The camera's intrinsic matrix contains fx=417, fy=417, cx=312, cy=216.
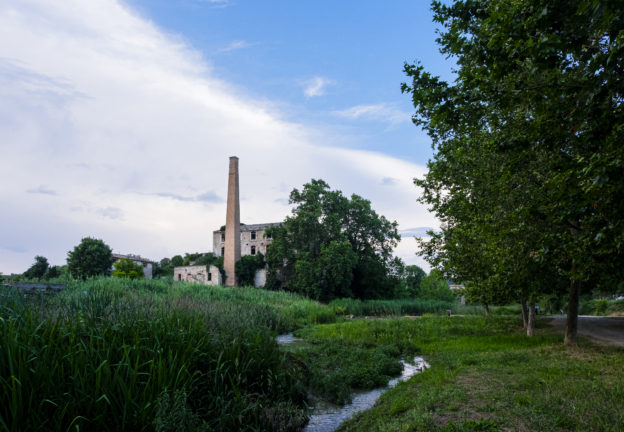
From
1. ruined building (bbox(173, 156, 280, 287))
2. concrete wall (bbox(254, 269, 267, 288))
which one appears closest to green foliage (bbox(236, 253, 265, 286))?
concrete wall (bbox(254, 269, 267, 288))

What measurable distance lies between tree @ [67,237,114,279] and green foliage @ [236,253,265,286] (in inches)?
801

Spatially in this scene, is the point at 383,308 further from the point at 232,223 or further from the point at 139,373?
the point at 139,373

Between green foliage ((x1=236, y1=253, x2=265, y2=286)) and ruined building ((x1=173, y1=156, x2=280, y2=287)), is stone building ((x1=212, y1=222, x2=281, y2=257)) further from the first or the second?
green foliage ((x1=236, y1=253, x2=265, y2=286))

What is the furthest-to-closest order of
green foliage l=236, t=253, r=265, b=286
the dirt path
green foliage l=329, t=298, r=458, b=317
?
green foliage l=236, t=253, r=265, b=286 → green foliage l=329, t=298, r=458, b=317 → the dirt path

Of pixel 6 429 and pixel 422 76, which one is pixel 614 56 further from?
pixel 6 429

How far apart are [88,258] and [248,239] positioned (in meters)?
21.7

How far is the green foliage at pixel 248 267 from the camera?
50.0m

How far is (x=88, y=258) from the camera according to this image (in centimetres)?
5634

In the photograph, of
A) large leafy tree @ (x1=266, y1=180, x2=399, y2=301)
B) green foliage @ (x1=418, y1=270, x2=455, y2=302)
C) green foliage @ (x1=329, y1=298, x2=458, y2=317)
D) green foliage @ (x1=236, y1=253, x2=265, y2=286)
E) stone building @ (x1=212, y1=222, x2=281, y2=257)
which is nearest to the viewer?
green foliage @ (x1=329, y1=298, x2=458, y2=317)

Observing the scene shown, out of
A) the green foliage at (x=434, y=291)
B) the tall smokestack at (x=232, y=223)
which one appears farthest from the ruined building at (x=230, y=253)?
the green foliage at (x=434, y=291)

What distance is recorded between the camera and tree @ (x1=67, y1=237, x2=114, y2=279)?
5634 cm

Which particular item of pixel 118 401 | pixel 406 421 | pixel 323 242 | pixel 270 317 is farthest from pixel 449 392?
pixel 323 242

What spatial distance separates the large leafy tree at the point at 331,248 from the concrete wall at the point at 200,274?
694cm

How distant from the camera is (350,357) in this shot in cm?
1381
